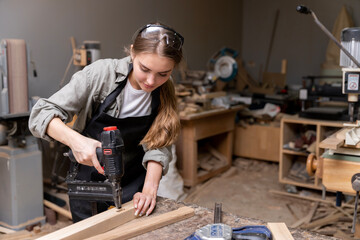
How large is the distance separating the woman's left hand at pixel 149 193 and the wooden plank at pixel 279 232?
51cm

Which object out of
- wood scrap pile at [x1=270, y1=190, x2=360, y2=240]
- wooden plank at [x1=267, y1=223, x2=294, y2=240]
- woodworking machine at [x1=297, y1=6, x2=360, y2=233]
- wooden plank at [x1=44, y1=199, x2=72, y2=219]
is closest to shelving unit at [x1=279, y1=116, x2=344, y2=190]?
wood scrap pile at [x1=270, y1=190, x2=360, y2=240]

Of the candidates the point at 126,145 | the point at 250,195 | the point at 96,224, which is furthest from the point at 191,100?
the point at 96,224

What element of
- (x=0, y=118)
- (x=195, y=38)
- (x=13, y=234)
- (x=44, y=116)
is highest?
(x=195, y=38)

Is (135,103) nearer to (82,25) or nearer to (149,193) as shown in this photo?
(149,193)

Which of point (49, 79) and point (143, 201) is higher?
point (49, 79)

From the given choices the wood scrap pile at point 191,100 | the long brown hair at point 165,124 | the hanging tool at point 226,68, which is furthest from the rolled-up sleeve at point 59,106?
the hanging tool at point 226,68

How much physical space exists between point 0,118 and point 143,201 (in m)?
1.79

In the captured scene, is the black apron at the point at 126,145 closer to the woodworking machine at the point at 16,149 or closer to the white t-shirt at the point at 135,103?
the white t-shirt at the point at 135,103

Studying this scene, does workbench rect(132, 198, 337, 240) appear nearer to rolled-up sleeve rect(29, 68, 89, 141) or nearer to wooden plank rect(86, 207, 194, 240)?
wooden plank rect(86, 207, 194, 240)

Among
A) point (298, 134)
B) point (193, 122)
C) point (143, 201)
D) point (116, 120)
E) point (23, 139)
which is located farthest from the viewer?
point (298, 134)

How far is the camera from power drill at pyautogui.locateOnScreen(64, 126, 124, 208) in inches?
55.9

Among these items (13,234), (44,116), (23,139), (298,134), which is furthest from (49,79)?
(298,134)

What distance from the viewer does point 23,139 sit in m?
3.15

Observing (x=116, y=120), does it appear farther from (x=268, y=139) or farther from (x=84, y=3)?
(x=268, y=139)
